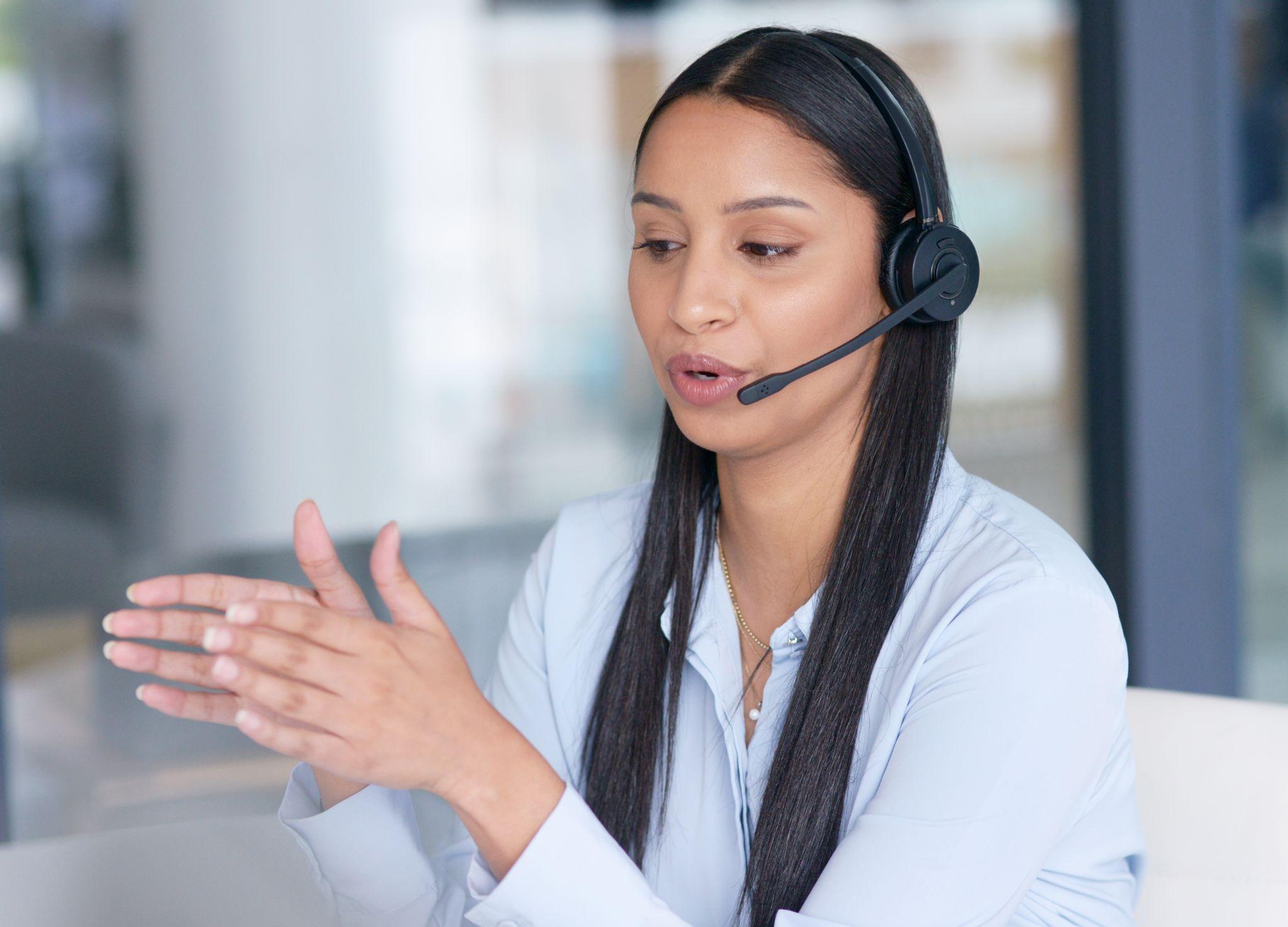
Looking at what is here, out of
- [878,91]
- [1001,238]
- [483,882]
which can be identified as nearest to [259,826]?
[483,882]

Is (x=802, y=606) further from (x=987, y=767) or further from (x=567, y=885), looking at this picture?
(x=567, y=885)

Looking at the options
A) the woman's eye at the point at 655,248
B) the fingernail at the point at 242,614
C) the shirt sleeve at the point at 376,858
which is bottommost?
the shirt sleeve at the point at 376,858

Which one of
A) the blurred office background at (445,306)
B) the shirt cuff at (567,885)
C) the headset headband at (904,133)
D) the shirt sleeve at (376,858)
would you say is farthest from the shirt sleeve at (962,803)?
the blurred office background at (445,306)

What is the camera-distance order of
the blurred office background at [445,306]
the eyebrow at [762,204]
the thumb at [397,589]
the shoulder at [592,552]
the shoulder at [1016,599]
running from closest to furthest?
the thumb at [397,589]
the shoulder at [1016,599]
the eyebrow at [762,204]
the shoulder at [592,552]
the blurred office background at [445,306]

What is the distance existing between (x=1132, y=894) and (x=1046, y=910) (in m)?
0.09

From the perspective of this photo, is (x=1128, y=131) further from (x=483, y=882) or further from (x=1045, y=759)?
(x=483, y=882)

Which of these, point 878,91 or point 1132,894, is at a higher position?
point 878,91

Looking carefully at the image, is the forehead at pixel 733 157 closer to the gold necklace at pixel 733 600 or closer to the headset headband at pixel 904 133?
the headset headband at pixel 904 133

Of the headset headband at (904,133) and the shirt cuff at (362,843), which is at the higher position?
the headset headband at (904,133)

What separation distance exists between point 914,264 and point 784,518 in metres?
0.27

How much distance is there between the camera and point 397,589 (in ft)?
2.70

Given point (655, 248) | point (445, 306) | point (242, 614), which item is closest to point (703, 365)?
point (655, 248)

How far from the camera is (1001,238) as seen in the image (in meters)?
3.96

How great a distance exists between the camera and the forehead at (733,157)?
1056 mm
